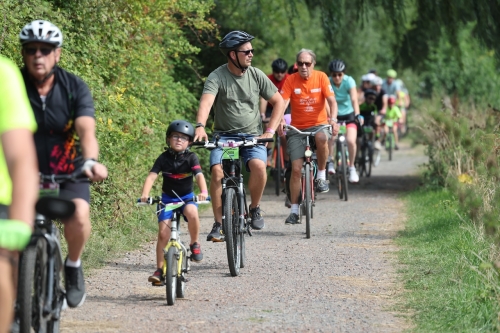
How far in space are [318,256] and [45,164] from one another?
4.60 meters

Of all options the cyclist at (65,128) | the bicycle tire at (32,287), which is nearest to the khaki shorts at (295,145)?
the cyclist at (65,128)

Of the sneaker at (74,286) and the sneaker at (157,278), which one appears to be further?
the sneaker at (157,278)

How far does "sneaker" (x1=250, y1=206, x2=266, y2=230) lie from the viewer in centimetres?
1023

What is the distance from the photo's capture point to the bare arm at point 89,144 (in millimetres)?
6078

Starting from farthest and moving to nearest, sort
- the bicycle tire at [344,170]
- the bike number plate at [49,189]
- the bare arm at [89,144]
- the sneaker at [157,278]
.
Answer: the bicycle tire at [344,170] → the sneaker at [157,278] → the bike number plate at [49,189] → the bare arm at [89,144]

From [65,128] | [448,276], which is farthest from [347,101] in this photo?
[65,128]

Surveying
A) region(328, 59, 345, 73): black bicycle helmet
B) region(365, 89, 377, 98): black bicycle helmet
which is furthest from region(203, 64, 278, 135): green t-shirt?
region(365, 89, 377, 98): black bicycle helmet

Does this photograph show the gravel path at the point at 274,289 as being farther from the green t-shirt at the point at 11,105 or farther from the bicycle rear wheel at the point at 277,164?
the bicycle rear wheel at the point at 277,164

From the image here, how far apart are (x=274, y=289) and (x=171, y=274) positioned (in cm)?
115

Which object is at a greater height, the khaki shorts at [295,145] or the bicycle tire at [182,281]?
the khaki shorts at [295,145]

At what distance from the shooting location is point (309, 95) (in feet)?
42.7

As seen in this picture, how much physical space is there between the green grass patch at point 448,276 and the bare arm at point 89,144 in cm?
236

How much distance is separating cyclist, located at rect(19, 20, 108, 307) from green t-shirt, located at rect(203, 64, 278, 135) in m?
3.57

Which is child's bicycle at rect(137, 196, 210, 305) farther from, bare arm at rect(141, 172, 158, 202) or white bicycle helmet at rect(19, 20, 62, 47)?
white bicycle helmet at rect(19, 20, 62, 47)
